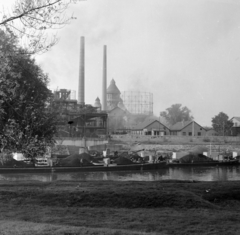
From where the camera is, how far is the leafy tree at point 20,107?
720cm

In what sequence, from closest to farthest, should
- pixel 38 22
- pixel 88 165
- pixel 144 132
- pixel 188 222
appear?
pixel 188 222 → pixel 38 22 → pixel 88 165 → pixel 144 132

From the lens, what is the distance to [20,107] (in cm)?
778

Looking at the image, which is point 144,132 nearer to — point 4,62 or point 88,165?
point 88,165

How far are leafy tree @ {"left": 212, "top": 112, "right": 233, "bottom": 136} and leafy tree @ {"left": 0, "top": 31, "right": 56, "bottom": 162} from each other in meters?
39.6

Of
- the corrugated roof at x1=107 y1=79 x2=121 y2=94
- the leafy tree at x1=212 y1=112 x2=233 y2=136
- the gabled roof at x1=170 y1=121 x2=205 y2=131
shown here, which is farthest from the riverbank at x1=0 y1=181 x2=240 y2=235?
the corrugated roof at x1=107 y1=79 x2=121 y2=94

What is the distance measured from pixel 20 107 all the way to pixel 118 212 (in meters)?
3.08

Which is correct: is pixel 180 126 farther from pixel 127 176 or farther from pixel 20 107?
pixel 20 107

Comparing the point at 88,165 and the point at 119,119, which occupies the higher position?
the point at 119,119

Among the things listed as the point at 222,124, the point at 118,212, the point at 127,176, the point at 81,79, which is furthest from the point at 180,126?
the point at 118,212

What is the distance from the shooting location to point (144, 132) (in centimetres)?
5441

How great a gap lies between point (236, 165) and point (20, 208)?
102 feet

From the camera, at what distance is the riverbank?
5360 millimetres

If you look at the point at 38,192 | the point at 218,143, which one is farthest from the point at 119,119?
the point at 38,192

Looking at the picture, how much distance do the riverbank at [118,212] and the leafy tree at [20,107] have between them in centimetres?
122
